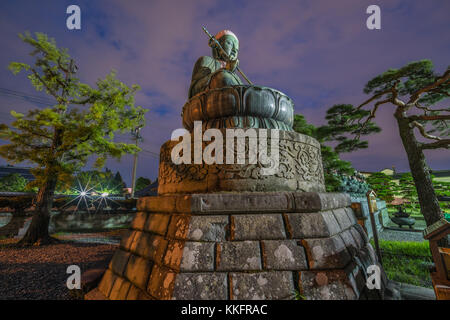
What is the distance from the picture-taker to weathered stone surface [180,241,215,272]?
1.68 m

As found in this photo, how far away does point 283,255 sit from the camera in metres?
1.77

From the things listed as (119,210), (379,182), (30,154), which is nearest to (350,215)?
(30,154)

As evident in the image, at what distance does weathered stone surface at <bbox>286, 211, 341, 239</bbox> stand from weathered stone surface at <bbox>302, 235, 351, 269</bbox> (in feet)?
0.19

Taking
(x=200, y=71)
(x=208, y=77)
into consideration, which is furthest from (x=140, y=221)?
(x=200, y=71)

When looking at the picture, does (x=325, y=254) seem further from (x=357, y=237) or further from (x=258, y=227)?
(x=357, y=237)

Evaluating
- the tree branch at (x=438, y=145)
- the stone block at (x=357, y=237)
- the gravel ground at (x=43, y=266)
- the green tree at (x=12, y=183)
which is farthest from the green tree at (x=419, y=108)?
the green tree at (x=12, y=183)

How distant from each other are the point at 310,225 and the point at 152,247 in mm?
1789

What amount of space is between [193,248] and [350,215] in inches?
99.3

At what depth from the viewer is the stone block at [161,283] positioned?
162 cm

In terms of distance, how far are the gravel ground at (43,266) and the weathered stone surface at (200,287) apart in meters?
2.23

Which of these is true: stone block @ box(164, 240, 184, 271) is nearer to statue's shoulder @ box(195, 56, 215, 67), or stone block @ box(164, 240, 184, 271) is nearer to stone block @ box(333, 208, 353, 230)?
stone block @ box(333, 208, 353, 230)

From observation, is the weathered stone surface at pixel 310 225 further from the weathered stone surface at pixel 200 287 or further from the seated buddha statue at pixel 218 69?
the seated buddha statue at pixel 218 69

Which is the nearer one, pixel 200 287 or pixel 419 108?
A: pixel 200 287

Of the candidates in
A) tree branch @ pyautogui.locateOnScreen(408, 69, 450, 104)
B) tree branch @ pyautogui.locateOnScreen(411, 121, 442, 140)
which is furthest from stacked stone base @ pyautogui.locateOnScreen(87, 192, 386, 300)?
tree branch @ pyautogui.locateOnScreen(411, 121, 442, 140)
